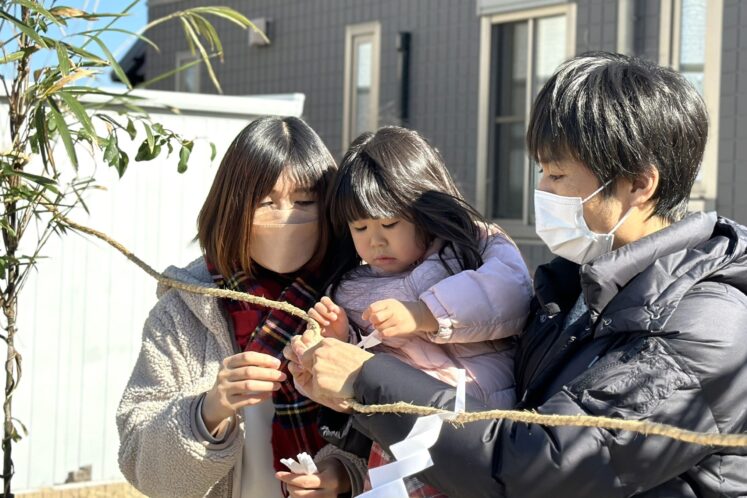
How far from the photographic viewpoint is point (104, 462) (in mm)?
5508

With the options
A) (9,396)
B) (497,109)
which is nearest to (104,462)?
(9,396)

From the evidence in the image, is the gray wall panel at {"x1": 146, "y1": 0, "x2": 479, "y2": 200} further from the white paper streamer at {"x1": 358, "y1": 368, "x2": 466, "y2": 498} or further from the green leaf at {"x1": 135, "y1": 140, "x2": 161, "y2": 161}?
the white paper streamer at {"x1": 358, "y1": 368, "x2": 466, "y2": 498}

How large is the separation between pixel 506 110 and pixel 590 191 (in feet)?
24.3

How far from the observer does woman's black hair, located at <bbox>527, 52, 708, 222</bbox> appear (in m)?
1.94

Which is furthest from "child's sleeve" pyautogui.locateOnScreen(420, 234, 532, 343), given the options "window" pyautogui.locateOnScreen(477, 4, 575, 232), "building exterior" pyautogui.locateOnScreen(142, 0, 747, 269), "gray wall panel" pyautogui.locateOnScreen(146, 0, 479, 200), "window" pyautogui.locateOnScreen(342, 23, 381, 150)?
"window" pyautogui.locateOnScreen(342, 23, 381, 150)

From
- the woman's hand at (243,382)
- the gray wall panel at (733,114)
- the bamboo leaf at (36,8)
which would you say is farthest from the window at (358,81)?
the woman's hand at (243,382)

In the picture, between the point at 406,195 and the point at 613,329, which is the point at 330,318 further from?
the point at 613,329

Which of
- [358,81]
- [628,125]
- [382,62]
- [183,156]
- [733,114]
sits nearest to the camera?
[628,125]

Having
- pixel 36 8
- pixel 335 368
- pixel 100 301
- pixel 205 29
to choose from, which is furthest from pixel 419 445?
pixel 100 301

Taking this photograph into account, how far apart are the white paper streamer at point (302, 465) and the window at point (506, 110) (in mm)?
6782

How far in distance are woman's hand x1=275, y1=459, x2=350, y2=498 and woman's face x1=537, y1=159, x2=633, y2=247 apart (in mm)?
868

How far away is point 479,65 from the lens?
9.29 metres

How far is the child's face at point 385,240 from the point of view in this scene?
8.05ft

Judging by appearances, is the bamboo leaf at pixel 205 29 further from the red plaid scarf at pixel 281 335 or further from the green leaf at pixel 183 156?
the red plaid scarf at pixel 281 335
